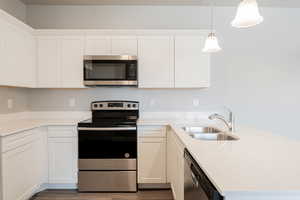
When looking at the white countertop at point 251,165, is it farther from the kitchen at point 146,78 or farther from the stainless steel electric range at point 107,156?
the stainless steel electric range at point 107,156

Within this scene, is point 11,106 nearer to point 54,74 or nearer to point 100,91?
point 54,74

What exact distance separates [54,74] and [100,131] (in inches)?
43.0

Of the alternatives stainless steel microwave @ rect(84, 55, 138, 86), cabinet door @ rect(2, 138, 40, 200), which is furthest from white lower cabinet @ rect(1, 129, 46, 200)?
stainless steel microwave @ rect(84, 55, 138, 86)

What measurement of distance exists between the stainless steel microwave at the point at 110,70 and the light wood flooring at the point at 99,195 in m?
1.44

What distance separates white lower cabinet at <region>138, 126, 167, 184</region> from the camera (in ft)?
8.38

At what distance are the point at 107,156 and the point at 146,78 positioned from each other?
1185 millimetres

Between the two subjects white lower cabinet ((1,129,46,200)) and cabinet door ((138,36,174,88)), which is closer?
white lower cabinet ((1,129,46,200))

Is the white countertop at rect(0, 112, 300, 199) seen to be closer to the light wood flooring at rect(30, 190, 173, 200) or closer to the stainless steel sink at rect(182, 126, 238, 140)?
the stainless steel sink at rect(182, 126, 238, 140)

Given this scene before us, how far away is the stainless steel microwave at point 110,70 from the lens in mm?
2658

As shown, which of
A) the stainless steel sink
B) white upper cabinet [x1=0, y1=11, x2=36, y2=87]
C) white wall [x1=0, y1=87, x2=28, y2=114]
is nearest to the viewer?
the stainless steel sink

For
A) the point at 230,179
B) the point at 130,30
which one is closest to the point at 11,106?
the point at 130,30

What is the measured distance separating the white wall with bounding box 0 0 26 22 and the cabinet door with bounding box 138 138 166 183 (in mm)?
2523

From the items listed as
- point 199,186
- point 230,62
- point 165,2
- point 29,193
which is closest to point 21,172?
point 29,193

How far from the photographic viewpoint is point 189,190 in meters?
1.37
